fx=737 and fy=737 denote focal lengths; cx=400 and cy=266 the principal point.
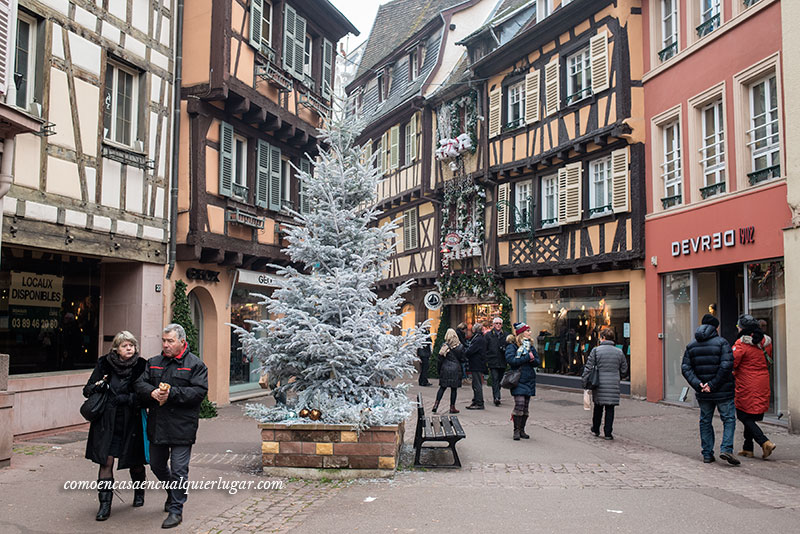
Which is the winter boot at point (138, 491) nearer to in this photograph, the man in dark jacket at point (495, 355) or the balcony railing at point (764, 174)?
the man in dark jacket at point (495, 355)

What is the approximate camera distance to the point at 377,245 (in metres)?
9.20

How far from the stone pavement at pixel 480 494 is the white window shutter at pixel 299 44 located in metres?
9.89

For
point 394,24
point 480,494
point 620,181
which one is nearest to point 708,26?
point 620,181

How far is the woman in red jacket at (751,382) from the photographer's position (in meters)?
9.10

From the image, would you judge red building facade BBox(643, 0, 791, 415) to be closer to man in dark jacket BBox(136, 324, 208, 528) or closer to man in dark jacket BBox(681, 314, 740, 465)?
man in dark jacket BBox(681, 314, 740, 465)

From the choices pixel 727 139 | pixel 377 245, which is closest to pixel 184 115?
pixel 377 245

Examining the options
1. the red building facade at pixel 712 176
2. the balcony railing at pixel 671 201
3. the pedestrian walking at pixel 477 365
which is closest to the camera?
the red building facade at pixel 712 176

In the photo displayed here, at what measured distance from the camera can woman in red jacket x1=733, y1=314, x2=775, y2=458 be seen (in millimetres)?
9102

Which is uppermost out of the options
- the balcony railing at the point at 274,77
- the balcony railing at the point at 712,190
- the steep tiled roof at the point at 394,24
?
the steep tiled roof at the point at 394,24

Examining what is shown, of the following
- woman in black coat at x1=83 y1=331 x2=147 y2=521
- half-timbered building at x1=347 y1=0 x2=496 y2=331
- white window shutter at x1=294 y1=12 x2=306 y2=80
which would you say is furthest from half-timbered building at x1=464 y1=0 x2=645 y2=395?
woman in black coat at x1=83 y1=331 x2=147 y2=521

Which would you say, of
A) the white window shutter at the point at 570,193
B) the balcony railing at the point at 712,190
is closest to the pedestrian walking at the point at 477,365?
the white window shutter at the point at 570,193

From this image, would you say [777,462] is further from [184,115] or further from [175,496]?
[184,115]

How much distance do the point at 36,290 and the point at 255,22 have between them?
23.9 ft

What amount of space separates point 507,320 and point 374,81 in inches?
637
